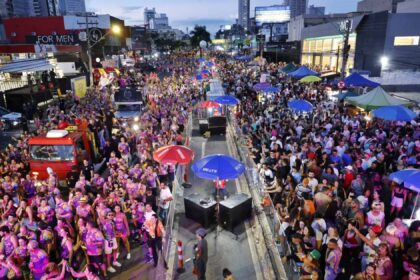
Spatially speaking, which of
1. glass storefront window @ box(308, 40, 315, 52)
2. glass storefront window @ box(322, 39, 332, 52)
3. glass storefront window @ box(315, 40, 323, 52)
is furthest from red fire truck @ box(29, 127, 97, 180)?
glass storefront window @ box(308, 40, 315, 52)

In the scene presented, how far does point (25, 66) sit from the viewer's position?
26047 mm

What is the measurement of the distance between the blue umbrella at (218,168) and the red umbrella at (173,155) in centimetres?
109

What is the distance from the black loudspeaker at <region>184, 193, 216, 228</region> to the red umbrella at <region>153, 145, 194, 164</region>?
1.21m

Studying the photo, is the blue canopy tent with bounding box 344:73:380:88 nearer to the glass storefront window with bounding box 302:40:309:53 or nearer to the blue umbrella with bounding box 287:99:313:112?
the blue umbrella with bounding box 287:99:313:112

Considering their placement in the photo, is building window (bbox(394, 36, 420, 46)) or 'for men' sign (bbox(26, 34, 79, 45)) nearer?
building window (bbox(394, 36, 420, 46))

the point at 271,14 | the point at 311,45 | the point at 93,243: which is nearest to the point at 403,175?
the point at 93,243

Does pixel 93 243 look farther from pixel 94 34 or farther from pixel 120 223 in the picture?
pixel 94 34

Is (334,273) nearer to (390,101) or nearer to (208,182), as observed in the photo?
(208,182)

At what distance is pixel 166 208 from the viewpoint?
956 centimetres

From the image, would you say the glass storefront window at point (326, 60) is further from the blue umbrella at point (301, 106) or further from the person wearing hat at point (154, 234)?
the person wearing hat at point (154, 234)

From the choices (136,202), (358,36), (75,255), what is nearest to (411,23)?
(358,36)

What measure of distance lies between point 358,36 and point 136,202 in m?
31.7

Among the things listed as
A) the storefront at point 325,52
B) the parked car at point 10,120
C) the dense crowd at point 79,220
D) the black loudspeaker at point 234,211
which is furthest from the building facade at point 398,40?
the parked car at point 10,120

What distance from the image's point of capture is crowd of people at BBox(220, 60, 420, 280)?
656cm
